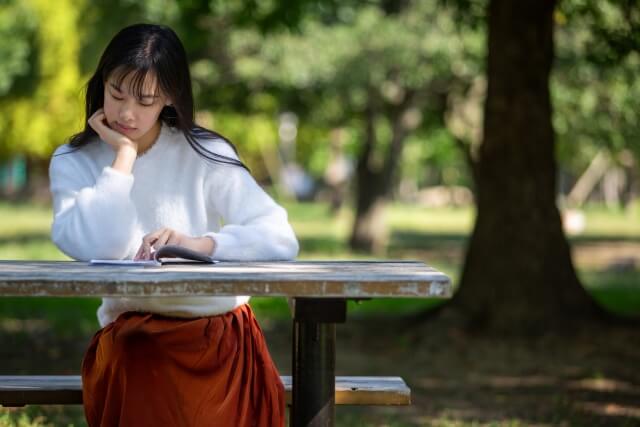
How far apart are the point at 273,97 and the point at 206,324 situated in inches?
685

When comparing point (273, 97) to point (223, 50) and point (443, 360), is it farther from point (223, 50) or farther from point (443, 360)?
point (443, 360)

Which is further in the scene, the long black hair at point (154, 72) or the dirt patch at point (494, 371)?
the dirt patch at point (494, 371)

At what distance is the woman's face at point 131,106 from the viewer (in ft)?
9.93

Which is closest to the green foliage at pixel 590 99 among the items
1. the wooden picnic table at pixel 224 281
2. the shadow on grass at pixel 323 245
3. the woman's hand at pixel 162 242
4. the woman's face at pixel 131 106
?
the shadow on grass at pixel 323 245

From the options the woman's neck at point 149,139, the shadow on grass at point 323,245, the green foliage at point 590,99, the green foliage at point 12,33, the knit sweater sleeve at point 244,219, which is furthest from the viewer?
the shadow on grass at point 323,245

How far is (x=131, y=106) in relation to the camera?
304cm

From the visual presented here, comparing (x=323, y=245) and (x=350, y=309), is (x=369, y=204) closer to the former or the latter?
(x=323, y=245)

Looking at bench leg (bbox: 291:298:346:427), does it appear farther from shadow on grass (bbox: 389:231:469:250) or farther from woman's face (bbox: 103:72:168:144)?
shadow on grass (bbox: 389:231:469:250)

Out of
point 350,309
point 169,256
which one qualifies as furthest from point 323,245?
point 169,256

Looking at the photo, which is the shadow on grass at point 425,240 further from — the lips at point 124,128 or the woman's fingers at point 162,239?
the woman's fingers at point 162,239

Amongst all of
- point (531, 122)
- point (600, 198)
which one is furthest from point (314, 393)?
point (600, 198)

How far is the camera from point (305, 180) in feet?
234

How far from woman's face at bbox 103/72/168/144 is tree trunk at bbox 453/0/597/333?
19.1ft

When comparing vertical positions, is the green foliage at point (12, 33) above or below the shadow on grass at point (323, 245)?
above
